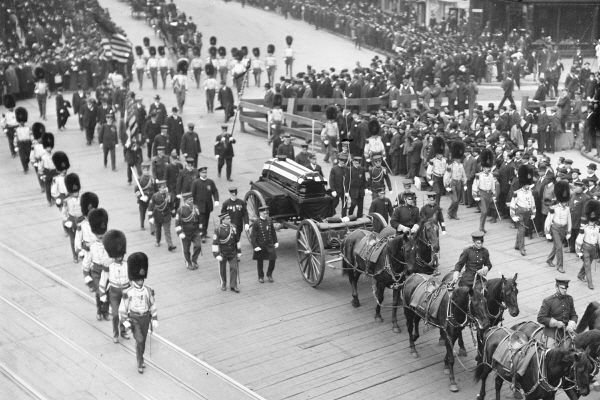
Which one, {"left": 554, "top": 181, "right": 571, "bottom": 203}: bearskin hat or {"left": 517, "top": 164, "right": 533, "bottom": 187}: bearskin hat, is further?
{"left": 517, "top": 164, "right": 533, "bottom": 187}: bearskin hat

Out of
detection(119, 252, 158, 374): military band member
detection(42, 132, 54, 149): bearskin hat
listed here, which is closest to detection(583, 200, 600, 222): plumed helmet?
detection(119, 252, 158, 374): military band member

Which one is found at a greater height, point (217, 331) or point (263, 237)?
point (263, 237)

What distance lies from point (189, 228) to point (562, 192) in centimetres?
695

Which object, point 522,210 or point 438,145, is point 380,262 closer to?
point 522,210

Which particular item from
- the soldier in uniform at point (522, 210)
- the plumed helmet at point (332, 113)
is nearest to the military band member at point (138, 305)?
the soldier in uniform at point (522, 210)

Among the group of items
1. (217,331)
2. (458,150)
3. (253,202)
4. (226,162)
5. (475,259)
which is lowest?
(217,331)

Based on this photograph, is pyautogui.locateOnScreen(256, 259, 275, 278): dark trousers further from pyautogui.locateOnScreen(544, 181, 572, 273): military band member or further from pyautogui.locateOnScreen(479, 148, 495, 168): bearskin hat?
pyautogui.locateOnScreen(479, 148, 495, 168): bearskin hat

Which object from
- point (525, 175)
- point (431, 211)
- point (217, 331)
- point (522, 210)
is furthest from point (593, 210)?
point (217, 331)

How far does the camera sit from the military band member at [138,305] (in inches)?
538

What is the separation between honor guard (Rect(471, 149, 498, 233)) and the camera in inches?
792

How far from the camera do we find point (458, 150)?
20.9m

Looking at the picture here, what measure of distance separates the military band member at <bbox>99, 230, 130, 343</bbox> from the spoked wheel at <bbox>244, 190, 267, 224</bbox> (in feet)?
13.6

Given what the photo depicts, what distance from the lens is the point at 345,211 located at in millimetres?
20188

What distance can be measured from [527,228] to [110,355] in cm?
948
